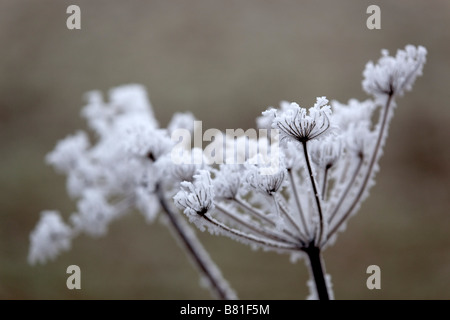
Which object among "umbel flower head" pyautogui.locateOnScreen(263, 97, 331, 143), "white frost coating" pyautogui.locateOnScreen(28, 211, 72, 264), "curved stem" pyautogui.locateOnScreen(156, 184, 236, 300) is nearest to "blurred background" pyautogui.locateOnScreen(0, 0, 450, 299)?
"white frost coating" pyautogui.locateOnScreen(28, 211, 72, 264)

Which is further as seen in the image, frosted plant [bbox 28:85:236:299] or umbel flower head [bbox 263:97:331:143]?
frosted plant [bbox 28:85:236:299]

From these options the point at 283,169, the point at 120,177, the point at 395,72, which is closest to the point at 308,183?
the point at 283,169

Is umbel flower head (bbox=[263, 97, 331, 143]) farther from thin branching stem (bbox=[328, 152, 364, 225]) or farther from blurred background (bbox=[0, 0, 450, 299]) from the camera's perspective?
blurred background (bbox=[0, 0, 450, 299])

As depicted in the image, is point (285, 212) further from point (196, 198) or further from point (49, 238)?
point (49, 238)

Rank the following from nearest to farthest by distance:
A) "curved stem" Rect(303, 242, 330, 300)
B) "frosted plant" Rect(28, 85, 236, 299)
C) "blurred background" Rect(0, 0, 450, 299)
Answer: "curved stem" Rect(303, 242, 330, 300) < "frosted plant" Rect(28, 85, 236, 299) < "blurred background" Rect(0, 0, 450, 299)

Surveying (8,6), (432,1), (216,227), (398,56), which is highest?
(8,6)

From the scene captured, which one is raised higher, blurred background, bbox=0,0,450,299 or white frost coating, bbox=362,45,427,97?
blurred background, bbox=0,0,450,299

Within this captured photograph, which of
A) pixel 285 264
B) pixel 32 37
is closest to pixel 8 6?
pixel 32 37

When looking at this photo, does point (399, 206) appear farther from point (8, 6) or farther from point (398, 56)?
point (8, 6)
